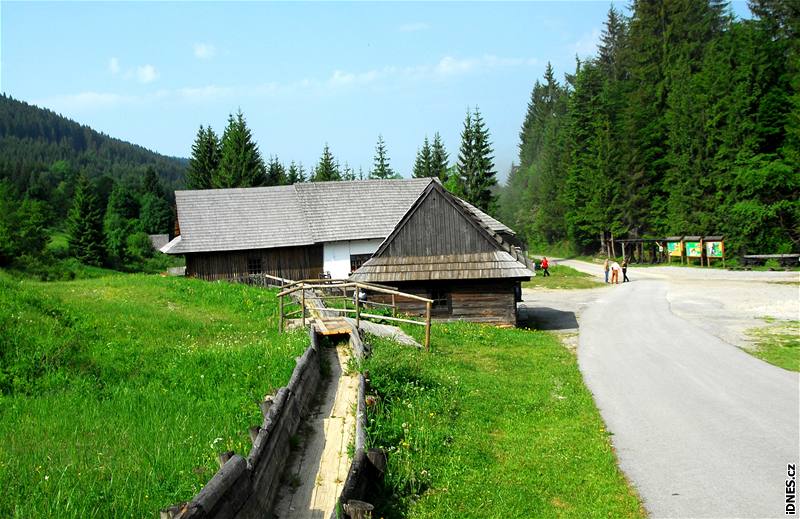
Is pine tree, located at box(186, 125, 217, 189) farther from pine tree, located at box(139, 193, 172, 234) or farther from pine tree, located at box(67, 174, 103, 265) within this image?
pine tree, located at box(139, 193, 172, 234)

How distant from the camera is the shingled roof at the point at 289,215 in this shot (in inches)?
1387

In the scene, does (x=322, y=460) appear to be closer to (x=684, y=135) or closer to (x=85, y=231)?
(x=684, y=135)

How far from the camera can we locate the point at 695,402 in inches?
513

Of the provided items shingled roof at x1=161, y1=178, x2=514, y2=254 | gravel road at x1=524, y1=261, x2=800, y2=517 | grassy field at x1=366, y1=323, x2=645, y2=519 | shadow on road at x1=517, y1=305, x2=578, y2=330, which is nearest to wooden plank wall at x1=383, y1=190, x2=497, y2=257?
shadow on road at x1=517, y1=305, x2=578, y2=330

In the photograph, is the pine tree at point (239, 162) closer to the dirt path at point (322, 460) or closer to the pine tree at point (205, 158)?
the pine tree at point (205, 158)

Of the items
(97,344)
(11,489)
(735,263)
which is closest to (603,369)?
(97,344)

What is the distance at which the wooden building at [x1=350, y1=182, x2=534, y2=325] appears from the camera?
25.7 metres

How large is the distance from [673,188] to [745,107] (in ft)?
30.5

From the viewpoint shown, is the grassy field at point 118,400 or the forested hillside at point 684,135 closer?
the grassy field at point 118,400

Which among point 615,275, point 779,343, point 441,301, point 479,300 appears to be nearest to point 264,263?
point 441,301

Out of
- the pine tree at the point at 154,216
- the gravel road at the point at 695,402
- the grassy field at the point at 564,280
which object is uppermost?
the pine tree at the point at 154,216

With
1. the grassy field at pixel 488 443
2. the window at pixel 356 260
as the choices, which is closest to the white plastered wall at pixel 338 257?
the window at pixel 356 260

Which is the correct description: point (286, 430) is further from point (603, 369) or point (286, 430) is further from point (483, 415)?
point (603, 369)

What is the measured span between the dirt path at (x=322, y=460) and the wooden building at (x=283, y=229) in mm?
24716
